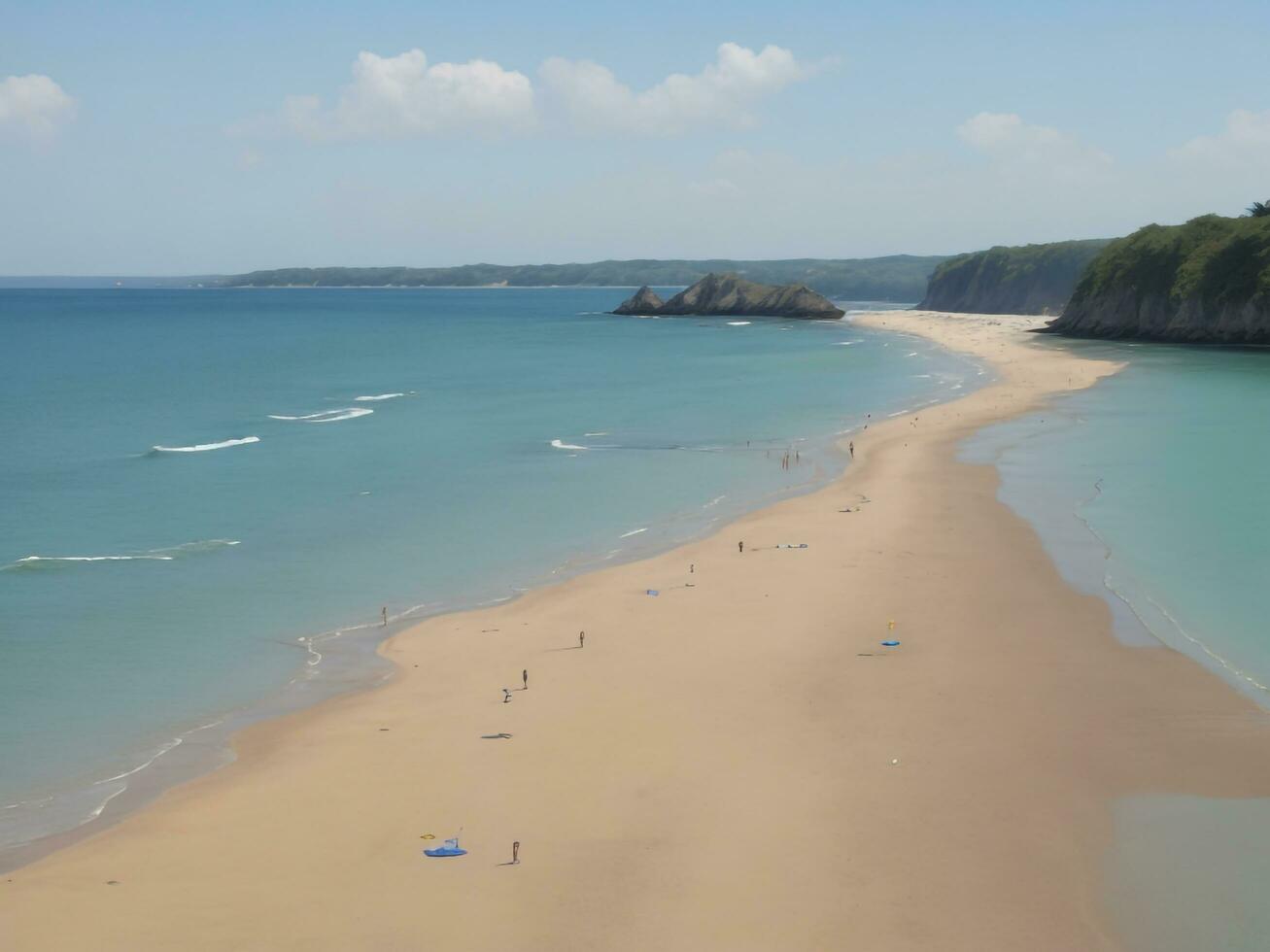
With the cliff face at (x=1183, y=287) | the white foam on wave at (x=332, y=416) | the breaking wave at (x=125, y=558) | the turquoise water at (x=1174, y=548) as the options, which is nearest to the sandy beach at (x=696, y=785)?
the turquoise water at (x=1174, y=548)

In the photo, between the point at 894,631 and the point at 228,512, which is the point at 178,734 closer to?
the point at 894,631

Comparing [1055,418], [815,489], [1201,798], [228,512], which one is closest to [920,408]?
[1055,418]

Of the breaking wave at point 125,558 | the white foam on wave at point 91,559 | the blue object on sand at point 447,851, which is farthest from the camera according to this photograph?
the white foam on wave at point 91,559

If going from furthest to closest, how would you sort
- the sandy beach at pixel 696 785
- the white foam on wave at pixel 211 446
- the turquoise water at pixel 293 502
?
1. the white foam on wave at pixel 211 446
2. the turquoise water at pixel 293 502
3. the sandy beach at pixel 696 785

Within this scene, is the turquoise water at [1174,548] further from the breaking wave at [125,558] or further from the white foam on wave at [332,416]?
the white foam on wave at [332,416]

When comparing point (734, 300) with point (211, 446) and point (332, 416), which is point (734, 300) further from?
point (211, 446)

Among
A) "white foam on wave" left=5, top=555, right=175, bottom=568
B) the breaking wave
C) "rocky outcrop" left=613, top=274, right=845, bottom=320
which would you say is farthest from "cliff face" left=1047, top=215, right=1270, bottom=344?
"white foam on wave" left=5, top=555, right=175, bottom=568
